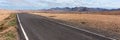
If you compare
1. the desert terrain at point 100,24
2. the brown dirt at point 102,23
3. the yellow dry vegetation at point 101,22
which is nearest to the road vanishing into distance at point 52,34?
the desert terrain at point 100,24

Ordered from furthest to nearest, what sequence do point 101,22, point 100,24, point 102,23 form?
1. point 101,22
2. point 102,23
3. point 100,24

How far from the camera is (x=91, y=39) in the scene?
17984 mm

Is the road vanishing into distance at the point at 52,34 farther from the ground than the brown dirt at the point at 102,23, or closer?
farther from the ground

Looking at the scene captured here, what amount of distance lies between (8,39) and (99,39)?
19.5 feet

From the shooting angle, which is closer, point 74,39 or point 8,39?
point 74,39

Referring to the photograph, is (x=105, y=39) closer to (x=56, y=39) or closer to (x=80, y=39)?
(x=80, y=39)

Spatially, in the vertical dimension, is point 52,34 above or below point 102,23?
above

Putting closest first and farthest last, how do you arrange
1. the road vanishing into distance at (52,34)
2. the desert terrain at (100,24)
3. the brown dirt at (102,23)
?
the road vanishing into distance at (52,34) < the desert terrain at (100,24) < the brown dirt at (102,23)

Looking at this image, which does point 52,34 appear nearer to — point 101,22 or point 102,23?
point 102,23

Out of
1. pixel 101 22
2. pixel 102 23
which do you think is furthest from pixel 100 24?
pixel 101 22

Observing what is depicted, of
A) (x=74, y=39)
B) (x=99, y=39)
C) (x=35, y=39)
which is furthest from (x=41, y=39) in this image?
(x=99, y=39)

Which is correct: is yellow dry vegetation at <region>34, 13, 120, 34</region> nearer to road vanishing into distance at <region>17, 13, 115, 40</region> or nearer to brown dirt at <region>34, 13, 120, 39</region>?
brown dirt at <region>34, 13, 120, 39</region>

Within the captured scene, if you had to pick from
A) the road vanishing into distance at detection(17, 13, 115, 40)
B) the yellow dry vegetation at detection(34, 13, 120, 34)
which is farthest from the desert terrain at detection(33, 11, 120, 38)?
the road vanishing into distance at detection(17, 13, 115, 40)

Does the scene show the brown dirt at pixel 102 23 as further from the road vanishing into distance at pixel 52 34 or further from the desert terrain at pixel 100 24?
the road vanishing into distance at pixel 52 34
